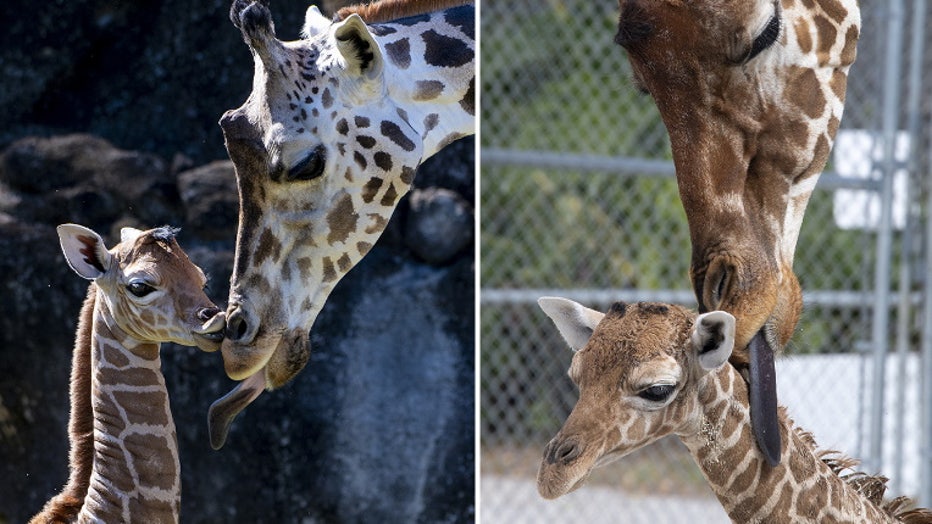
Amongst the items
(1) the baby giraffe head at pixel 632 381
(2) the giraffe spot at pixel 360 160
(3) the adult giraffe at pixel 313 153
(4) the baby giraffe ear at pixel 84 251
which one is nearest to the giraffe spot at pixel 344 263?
(3) the adult giraffe at pixel 313 153

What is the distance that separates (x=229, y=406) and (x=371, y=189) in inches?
16.3

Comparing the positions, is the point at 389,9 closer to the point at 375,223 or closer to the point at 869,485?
the point at 375,223

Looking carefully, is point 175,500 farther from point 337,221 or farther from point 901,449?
point 901,449

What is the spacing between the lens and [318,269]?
5.26ft

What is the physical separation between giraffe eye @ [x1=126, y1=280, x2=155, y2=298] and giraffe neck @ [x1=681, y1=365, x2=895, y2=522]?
0.77 m

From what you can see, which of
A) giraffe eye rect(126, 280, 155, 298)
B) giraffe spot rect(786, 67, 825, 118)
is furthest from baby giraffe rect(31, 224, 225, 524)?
giraffe spot rect(786, 67, 825, 118)

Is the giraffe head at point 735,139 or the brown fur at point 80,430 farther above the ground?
the giraffe head at point 735,139

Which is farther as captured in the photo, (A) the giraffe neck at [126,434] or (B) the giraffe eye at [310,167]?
(A) the giraffe neck at [126,434]

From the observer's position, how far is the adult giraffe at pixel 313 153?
152cm

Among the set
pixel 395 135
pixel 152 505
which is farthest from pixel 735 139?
pixel 152 505

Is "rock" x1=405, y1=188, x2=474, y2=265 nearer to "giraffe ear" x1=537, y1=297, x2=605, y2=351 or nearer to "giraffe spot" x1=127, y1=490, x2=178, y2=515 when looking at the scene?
"giraffe spot" x1=127, y1=490, x2=178, y2=515

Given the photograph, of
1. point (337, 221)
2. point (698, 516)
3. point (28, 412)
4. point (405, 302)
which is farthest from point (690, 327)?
point (698, 516)

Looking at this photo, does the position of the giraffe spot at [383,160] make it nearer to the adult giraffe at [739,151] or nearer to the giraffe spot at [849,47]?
the adult giraffe at [739,151]

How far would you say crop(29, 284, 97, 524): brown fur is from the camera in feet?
5.82
